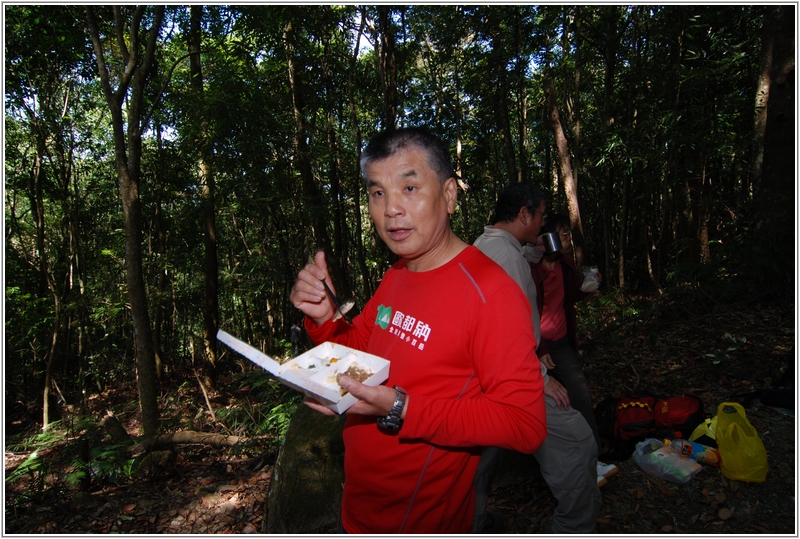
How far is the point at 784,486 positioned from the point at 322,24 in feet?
30.1

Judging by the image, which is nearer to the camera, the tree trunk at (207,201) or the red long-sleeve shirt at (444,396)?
the red long-sleeve shirt at (444,396)

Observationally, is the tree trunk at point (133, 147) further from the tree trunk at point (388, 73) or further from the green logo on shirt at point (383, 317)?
the green logo on shirt at point (383, 317)

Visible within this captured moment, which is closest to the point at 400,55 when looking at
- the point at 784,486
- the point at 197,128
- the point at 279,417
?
the point at 197,128

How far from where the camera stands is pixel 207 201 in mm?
8102

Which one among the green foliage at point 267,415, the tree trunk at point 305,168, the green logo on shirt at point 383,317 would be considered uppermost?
the tree trunk at point 305,168

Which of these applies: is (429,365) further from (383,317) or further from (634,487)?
(634,487)

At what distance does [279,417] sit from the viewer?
5.18 meters

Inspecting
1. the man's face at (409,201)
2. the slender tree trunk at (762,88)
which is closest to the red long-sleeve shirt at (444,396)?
the man's face at (409,201)

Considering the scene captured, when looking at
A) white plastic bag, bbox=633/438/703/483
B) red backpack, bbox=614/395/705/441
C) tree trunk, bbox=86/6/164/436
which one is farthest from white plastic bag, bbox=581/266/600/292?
tree trunk, bbox=86/6/164/436

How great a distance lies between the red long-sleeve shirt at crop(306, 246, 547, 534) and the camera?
1.18 metres

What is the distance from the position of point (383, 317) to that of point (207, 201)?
7.58 m

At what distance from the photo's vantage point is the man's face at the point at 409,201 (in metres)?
1.44

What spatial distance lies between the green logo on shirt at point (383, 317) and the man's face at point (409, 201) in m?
0.28

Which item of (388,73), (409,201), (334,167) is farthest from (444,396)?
(334,167)
